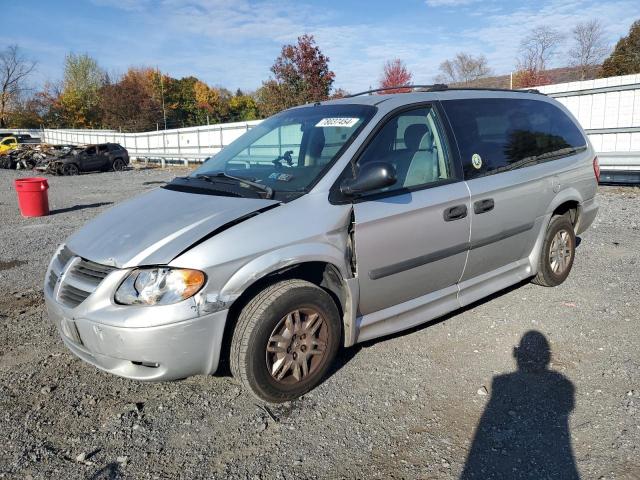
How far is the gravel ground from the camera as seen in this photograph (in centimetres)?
260

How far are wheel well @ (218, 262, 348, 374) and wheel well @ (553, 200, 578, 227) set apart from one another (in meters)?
2.75

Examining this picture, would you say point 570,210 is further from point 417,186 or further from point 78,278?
point 78,278

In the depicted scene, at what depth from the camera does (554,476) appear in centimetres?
246

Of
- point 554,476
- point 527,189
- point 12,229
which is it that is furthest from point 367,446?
point 12,229

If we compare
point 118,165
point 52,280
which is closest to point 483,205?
point 52,280

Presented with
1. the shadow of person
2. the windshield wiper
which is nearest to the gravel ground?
the shadow of person

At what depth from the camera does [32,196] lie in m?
10.8

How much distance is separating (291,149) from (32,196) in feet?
30.0

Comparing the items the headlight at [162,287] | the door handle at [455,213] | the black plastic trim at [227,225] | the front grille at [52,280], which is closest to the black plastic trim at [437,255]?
the door handle at [455,213]

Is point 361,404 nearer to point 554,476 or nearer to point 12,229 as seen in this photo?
point 554,476

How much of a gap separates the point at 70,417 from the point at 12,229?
7837mm

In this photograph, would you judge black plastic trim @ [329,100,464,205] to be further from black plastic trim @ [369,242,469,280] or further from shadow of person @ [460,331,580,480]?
shadow of person @ [460,331,580,480]

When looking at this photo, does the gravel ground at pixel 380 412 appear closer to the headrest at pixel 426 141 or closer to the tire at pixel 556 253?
the tire at pixel 556 253

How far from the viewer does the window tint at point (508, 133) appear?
4.01 metres
